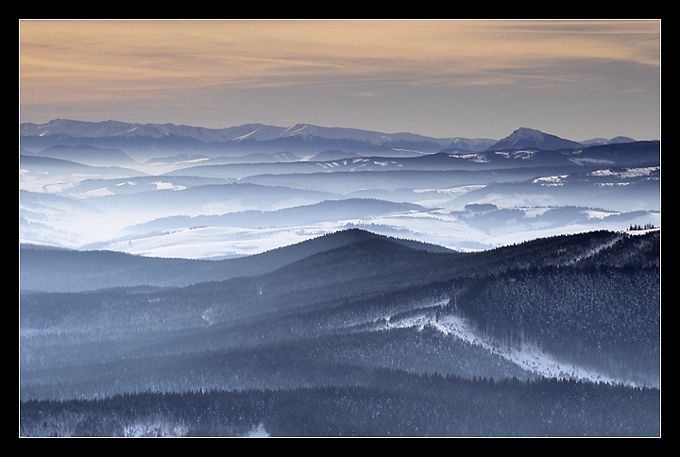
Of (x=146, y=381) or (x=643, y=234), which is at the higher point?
(x=643, y=234)

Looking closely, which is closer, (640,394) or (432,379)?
(640,394)

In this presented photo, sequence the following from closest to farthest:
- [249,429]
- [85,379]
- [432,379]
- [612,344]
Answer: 1. [249,429]
2. [432,379]
3. [612,344]
4. [85,379]

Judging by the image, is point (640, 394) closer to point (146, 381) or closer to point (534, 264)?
point (534, 264)

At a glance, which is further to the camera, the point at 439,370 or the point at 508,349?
the point at 508,349

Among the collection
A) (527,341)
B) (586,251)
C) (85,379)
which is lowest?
(85,379)

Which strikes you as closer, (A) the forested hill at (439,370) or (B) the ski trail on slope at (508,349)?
(A) the forested hill at (439,370)

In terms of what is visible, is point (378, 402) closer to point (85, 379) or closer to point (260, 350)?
point (260, 350)

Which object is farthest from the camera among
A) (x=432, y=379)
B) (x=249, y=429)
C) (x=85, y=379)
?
(x=85, y=379)

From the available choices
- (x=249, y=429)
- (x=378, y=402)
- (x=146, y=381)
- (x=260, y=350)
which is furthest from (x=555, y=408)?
(x=146, y=381)

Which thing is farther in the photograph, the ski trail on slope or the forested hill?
the ski trail on slope
